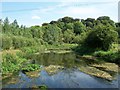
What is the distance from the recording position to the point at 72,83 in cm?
1695

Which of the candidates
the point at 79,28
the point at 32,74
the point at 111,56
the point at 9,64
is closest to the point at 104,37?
the point at 111,56

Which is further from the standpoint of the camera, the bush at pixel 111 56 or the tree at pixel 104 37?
the tree at pixel 104 37

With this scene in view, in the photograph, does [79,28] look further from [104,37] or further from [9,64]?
[9,64]

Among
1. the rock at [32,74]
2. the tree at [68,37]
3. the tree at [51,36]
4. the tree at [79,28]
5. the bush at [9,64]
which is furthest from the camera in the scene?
the tree at [79,28]

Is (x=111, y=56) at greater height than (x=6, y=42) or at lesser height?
lesser

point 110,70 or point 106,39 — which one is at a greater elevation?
point 106,39

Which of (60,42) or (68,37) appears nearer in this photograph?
(60,42)

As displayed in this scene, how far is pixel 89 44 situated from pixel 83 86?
24.5 m

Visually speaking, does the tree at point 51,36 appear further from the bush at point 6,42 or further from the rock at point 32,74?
the rock at point 32,74

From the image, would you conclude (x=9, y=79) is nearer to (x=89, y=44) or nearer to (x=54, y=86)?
(x=54, y=86)

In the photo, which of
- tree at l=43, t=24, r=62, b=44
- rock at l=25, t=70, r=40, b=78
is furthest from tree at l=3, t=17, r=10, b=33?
rock at l=25, t=70, r=40, b=78

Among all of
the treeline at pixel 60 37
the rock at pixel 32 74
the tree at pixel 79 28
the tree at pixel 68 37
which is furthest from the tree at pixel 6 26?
the tree at pixel 79 28

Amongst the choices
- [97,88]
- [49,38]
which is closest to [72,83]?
[97,88]

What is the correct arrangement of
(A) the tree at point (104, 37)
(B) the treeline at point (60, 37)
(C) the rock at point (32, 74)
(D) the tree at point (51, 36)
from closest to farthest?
(C) the rock at point (32, 74) < (A) the tree at point (104, 37) < (B) the treeline at point (60, 37) < (D) the tree at point (51, 36)
